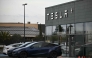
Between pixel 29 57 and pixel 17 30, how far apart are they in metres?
53.8

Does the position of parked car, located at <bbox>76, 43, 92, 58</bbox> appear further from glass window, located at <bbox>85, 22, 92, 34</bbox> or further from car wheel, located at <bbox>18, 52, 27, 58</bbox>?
car wheel, located at <bbox>18, 52, 27, 58</bbox>

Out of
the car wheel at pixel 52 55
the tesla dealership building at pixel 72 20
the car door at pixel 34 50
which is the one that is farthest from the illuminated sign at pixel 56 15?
the car door at pixel 34 50

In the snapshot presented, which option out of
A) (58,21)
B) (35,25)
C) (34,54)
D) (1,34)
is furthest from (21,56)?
(35,25)

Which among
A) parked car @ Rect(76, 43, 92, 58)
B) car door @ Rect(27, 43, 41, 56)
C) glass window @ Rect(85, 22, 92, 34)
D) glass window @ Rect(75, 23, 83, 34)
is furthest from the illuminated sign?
car door @ Rect(27, 43, 41, 56)

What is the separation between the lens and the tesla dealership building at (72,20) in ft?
84.6

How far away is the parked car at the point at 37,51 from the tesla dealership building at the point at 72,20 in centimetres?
481

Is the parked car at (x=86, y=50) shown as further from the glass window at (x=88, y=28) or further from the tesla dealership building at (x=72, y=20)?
the glass window at (x=88, y=28)

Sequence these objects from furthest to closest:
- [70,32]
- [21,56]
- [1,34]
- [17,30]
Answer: [17,30], [1,34], [70,32], [21,56]

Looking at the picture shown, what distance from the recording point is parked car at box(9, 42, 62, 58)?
70.2 ft

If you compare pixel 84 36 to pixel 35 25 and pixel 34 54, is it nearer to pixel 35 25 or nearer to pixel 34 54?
pixel 34 54

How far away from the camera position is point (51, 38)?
104 feet

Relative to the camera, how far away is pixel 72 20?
28000 mm

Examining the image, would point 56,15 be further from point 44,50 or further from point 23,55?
point 23,55

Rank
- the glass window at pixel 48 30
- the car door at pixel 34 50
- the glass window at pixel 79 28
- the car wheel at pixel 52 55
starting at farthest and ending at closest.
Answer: the glass window at pixel 48 30 < the glass window at pixel 79 28 < the car wheel at pixel 52 55 < the car door at pixel 34 50
